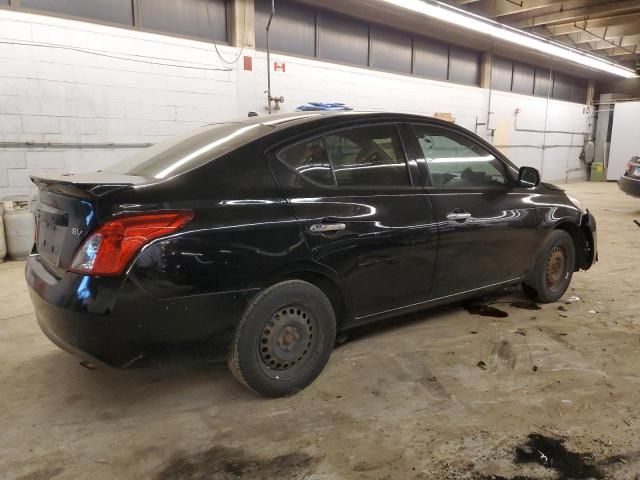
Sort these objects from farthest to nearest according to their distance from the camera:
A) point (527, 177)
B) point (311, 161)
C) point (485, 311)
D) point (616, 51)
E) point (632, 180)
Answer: point (616, 51), point (632, 180), point (485, 311), point (527, 177), point (311, 161)

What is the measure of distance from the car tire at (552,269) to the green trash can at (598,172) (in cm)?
1603

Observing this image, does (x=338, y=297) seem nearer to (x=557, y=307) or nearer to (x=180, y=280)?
(x=180, y=280)

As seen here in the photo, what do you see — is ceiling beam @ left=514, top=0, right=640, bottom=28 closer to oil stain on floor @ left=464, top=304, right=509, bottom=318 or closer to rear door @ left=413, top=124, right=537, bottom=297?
rear door @ left=413, top=124, right=537, bottom=297

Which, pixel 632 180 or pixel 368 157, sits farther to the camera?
pixel 632 180

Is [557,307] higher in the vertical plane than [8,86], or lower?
lower

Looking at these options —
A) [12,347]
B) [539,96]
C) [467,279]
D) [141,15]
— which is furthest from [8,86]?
[539,96]

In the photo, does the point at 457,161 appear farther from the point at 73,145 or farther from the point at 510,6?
the point at 510,6

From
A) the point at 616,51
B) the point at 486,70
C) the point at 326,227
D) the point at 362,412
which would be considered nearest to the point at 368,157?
the point at 326,227

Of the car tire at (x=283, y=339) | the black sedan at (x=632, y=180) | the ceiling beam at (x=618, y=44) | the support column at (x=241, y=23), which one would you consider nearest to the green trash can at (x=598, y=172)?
the ceiling beam at (x=618, y=44)

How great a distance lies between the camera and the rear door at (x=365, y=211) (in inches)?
92.8

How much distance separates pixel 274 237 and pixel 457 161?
1571 millimetres

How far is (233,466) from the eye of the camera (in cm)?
189

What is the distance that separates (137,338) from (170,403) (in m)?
0.62

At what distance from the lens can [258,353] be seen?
225 cm
